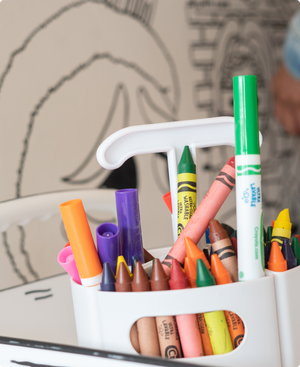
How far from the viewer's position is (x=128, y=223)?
21 cm

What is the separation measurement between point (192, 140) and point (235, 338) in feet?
0.38

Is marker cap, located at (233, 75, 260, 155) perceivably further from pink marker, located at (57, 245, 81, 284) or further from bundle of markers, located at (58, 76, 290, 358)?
pink marker, located at (57, 245, 81, 284)

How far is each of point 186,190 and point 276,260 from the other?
0.21ft

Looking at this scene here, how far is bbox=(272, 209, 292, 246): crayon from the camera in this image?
0.21m

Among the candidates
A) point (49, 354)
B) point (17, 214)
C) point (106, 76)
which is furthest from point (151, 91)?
point (49, 354)

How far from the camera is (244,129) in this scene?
172 millimetres

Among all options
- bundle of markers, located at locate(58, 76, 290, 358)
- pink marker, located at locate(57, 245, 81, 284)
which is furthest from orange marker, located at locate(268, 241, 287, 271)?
pink marker, located at locate(57, 245, 81, 284)

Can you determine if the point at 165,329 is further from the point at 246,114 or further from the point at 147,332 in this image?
the point at 246,114

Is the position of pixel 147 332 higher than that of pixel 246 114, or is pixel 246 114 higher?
pixel 246 114

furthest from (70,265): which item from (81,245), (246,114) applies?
(246,114)

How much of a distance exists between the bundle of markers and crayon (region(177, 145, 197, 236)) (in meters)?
0.02

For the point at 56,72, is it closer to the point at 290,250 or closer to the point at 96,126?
the point at 96,126

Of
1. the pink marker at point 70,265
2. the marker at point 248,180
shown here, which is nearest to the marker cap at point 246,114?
the marker at point 248,180

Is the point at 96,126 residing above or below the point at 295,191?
above
